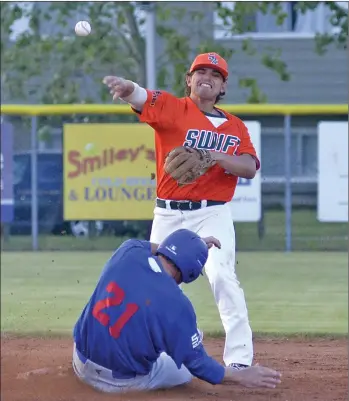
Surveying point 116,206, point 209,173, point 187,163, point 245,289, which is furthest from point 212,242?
point 116,206

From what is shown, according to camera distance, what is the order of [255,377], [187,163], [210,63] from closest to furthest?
[255,377]
[187,163]
[210,63]

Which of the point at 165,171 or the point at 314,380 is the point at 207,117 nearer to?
the point at 165,171

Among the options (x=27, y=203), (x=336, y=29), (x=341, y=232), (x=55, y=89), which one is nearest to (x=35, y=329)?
(x=27, y=203)

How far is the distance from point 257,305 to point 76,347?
13.0 ft

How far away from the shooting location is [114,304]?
13.5ft

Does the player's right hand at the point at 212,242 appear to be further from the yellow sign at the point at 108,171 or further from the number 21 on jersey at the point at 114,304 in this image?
the yellow sign at the point at 108,171

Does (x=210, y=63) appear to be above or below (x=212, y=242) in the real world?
above

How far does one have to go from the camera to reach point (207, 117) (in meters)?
5.21

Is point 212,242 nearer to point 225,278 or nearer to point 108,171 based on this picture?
point 225,278

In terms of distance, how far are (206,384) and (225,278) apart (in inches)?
22.1

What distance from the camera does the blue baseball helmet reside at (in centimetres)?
419

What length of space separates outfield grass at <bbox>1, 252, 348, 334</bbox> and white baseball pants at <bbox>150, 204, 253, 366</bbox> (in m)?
1.98

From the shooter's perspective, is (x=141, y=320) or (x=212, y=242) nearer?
(x=141, y=320)

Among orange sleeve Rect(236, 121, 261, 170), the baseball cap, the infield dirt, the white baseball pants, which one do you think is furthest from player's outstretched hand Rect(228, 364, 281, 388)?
the baseball cap
